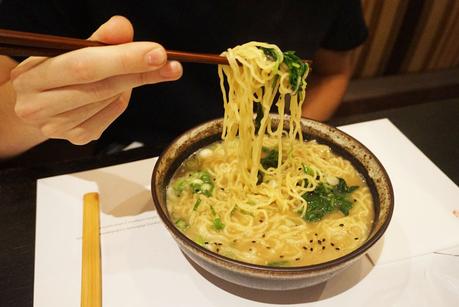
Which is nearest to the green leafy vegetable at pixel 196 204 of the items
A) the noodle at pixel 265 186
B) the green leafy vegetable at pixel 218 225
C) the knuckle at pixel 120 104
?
the noodle at pixel 265 186

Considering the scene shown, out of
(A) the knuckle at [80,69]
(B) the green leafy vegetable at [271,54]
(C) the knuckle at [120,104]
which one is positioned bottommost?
(C) the knuckle at [120,104]

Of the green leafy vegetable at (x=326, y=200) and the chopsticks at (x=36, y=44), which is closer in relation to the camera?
the chopsticks at (x=36, y=44)

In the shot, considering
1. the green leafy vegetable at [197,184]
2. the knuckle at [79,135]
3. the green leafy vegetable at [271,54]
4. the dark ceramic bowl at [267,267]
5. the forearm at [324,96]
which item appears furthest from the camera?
the forearm at [324,96]

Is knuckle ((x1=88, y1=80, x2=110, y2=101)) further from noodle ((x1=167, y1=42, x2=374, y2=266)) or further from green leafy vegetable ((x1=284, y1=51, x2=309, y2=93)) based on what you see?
green leafy vegetable ((x1=284, y1=51, x2=309, y2=93))

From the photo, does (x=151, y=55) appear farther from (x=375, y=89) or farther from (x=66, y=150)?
(x=375, y=89)

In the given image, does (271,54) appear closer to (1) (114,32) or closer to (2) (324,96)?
(1) (114,32)

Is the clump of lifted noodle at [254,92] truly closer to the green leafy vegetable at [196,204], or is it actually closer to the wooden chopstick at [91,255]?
the green leafy vegetable at [196,204]

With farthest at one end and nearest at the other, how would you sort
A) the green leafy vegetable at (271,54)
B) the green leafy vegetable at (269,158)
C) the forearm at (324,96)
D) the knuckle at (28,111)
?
the forearm at (324,96) → the green leafy vegetable at (269,158) → the green leafy vegetable at (271,54) → the knuckle at (28,111)
